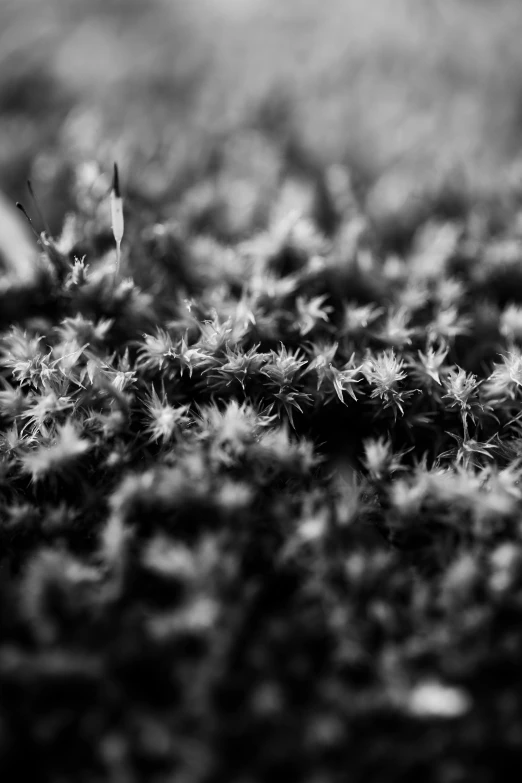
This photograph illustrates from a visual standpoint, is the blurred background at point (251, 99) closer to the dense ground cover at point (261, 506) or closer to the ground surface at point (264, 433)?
the ground surface at point (264, 433)

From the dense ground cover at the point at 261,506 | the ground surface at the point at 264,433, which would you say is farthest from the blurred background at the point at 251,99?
the dense ground cover at the point at 261,506

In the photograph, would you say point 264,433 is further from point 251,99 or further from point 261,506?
point 251,99

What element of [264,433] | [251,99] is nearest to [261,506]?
[264,433]

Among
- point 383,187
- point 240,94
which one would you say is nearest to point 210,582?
→ point 383,187

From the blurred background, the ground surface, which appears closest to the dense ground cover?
the ground surface

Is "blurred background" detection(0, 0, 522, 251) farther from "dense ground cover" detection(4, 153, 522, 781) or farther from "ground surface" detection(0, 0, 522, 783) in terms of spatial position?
"dense ground cover" detection(4, 153, 522, 781)

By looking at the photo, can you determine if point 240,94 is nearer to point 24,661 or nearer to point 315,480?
point 315,480

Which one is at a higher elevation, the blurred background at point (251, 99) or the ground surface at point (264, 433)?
the blurred background at point (251, 99)

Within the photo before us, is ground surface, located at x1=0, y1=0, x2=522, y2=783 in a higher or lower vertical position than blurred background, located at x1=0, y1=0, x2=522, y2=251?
lower

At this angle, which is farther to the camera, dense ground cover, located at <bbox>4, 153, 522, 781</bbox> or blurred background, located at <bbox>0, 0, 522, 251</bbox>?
blurred background, located at <bbox>0, 0, 522, 251</bbox>
